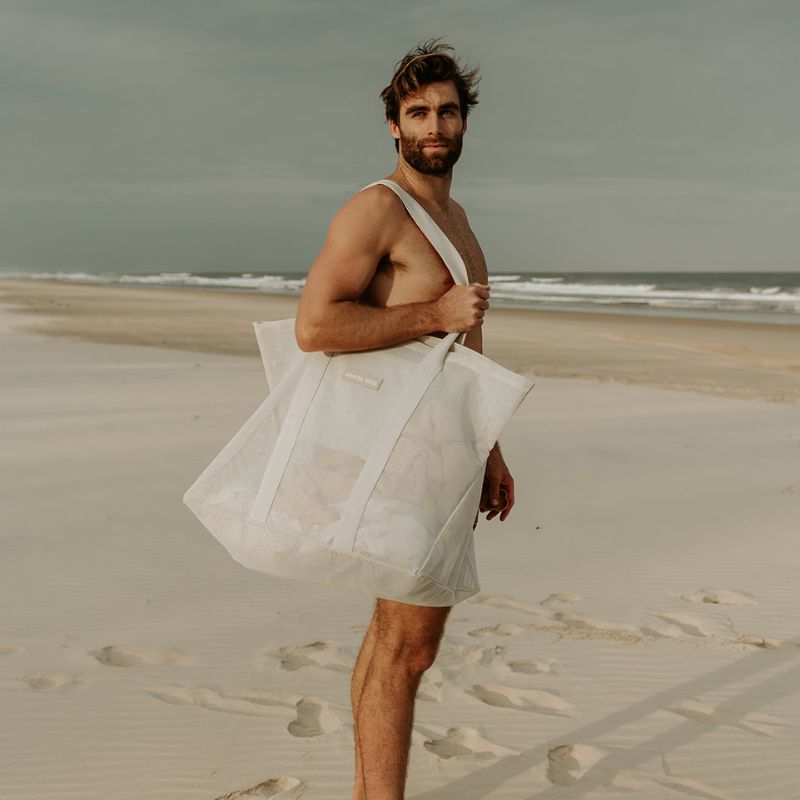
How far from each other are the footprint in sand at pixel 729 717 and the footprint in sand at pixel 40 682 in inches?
92.3

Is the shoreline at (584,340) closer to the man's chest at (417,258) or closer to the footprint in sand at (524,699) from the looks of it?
the footprint in sand at (524,699)

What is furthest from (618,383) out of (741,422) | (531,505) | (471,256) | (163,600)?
(471,256)

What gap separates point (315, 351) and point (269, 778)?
1521 mm

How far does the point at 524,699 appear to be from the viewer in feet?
12.1

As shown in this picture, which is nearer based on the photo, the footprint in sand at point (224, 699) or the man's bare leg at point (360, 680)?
the man's bare leg at point (360, 680)

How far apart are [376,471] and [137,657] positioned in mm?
2165

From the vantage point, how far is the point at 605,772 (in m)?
3.24

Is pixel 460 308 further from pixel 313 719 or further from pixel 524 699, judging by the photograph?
pixel 524 699

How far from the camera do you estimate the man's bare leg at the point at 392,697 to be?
2.54 metres

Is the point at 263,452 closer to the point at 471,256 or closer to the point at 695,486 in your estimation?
the point at 471,256

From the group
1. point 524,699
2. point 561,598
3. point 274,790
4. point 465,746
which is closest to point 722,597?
point 561,598

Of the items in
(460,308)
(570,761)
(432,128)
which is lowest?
(570,761)

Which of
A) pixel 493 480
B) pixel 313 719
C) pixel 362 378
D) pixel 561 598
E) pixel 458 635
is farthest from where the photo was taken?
pixel 561 598

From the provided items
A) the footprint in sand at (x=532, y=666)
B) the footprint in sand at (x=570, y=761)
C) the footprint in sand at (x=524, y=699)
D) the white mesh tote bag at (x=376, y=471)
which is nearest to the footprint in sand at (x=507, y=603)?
the footprint in sand at (x=532, y=666)
